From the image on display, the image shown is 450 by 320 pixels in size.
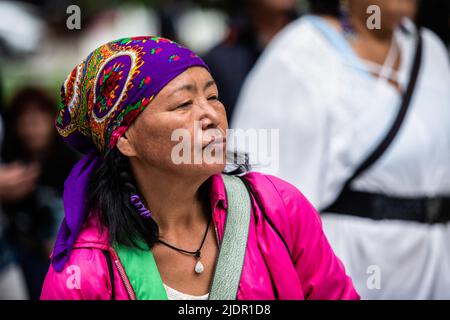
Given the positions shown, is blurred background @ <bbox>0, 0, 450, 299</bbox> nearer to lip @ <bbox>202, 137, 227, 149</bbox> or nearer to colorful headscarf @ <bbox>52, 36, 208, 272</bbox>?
colorful headscarf @ <bbox>52, 36, 208, 272</bbox>

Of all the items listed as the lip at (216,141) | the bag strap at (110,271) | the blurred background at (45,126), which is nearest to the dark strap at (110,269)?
the bag strap at (110,271)

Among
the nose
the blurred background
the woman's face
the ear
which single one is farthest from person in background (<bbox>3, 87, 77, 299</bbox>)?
the nose

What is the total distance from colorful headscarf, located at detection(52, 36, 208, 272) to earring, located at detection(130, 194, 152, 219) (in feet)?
0.42

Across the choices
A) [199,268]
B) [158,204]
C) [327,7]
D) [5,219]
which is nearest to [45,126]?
[5,219]

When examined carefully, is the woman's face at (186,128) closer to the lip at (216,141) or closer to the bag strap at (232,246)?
the lip at (216,141)

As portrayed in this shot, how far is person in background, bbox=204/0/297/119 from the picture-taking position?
4.77 metres

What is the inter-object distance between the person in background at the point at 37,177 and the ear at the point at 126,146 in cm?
203

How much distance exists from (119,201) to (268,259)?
45 cm

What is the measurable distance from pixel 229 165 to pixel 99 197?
0.39 meters

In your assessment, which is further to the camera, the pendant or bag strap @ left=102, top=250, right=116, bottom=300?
the pendant

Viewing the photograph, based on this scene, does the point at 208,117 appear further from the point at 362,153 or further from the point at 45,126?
the point at 45,126

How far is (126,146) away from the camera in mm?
2270
